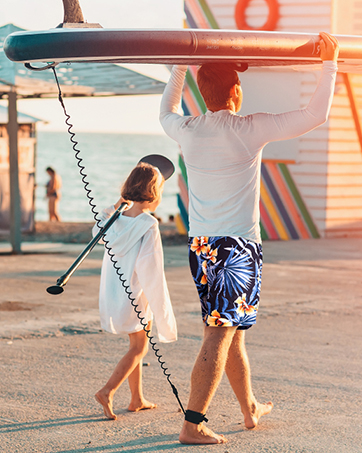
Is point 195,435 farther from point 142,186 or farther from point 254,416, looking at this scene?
point 142,186

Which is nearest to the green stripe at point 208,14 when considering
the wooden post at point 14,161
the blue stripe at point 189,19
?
the blue stripe at point 189,19

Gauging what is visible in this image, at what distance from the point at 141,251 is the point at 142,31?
141 centimetres

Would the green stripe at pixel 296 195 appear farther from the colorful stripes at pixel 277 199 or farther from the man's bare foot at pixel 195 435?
the man's bare foot at pixel 195 435

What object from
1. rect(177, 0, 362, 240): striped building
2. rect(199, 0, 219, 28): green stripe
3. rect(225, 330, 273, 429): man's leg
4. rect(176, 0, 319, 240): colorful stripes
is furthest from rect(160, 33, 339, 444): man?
rect(199, 0, 219, 28): green stripe

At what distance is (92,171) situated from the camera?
80.6 meters

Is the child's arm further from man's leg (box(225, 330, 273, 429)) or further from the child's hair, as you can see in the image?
man's leg (box(225, 330, 273, 429))

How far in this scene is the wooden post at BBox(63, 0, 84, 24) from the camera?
3.84 m

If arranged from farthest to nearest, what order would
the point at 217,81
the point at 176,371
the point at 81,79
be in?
the point at 81,79, the point at 176,371, the point at 217,81

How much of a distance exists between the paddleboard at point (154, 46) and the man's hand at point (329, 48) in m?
0.03

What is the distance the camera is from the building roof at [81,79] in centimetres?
1030

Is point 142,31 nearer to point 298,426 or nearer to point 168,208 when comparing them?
point 298,426

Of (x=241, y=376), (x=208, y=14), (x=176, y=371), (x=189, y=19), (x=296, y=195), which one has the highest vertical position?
(x=208, y=14)

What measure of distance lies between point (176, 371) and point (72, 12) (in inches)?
109

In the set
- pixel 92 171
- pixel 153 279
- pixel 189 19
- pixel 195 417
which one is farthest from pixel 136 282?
pixel 92 171
